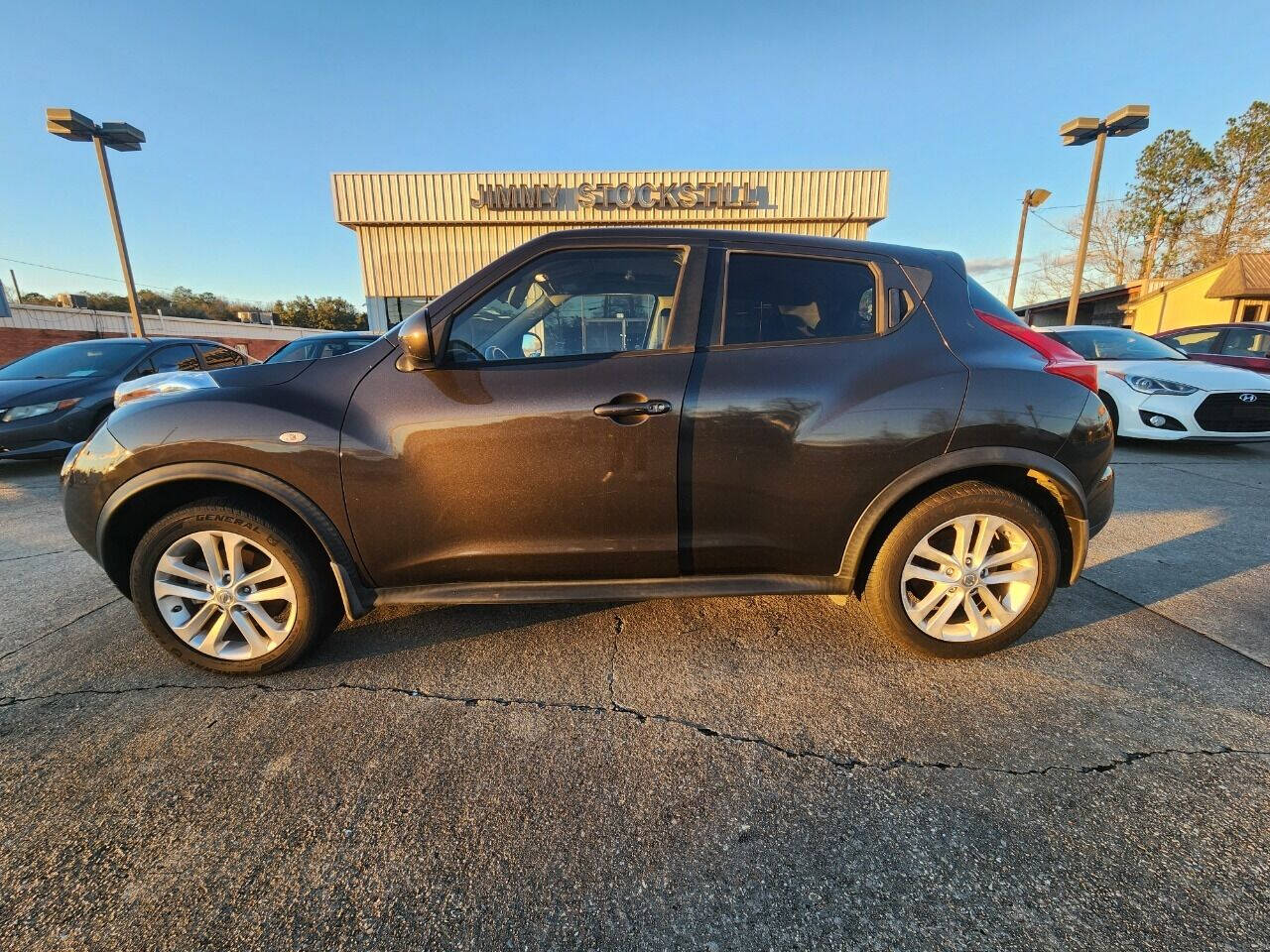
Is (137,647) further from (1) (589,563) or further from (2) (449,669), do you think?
(1) (589,563)

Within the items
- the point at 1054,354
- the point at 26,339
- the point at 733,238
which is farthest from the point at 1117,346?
the point at 26,339

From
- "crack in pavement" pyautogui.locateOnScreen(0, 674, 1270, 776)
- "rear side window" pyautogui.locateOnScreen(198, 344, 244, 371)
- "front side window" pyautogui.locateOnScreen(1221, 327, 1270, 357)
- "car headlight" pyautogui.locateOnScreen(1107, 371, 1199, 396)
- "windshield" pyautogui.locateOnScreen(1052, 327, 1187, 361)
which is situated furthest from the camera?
"front side window" pyautogui.locateOnScreen(1221, 327, 1270, 357)

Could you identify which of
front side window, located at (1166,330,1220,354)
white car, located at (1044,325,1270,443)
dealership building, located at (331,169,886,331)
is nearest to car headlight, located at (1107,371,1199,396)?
white car, located at (1044,325,1270,443)

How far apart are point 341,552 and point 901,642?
2.41m

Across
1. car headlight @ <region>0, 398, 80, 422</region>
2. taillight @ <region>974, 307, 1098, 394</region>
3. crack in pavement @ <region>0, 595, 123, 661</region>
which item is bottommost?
crack in pavement @ <region>0, 595, 123, 661</region>

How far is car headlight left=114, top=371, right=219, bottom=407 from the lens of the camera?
2.20 m

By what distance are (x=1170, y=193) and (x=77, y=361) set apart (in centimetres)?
4525

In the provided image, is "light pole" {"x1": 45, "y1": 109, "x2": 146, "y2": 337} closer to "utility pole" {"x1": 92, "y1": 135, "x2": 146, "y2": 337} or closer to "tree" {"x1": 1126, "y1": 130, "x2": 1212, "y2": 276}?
"utility pole" {"x1": 92, "y1": 135, "x2": 146, "y2": 337}

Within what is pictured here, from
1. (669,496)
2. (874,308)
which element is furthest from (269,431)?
(874,308)

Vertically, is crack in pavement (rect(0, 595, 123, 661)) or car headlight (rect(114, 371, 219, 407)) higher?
car headlight (rect(114, 371, 219, 407))

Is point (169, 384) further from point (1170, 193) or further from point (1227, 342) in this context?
point (1170, 193)

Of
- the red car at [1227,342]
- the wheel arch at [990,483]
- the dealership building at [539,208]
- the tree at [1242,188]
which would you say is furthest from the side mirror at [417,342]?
the tree at [1242,188]

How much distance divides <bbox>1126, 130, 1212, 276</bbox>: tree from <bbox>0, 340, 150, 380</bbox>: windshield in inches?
1713

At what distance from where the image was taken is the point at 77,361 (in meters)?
6.45
